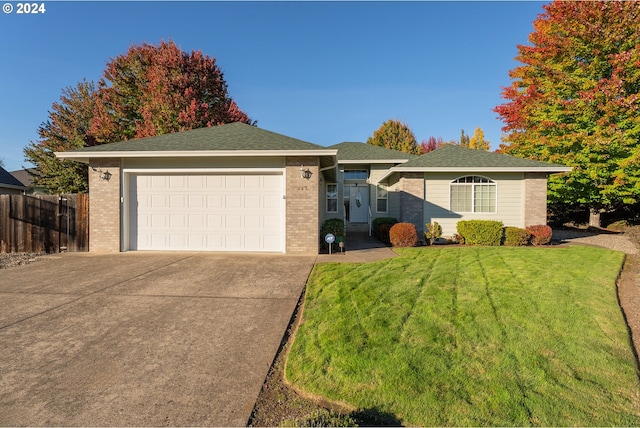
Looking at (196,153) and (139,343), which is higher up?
(196,153)

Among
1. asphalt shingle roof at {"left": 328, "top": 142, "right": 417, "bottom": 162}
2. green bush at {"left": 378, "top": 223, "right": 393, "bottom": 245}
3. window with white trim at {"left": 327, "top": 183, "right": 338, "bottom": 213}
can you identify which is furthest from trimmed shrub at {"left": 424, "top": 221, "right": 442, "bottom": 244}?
window with white trim at {"left": 327, "top": 183, "right": 338, "bottom": 213}

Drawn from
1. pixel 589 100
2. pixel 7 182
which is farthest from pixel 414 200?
pixel 7 182

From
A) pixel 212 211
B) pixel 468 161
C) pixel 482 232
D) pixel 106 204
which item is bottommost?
pixel 482 232

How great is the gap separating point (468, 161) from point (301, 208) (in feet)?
24.1

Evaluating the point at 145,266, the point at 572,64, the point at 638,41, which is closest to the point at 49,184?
the point at 145,266

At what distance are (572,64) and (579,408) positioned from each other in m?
19.3

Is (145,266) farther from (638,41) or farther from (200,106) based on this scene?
(638,41)

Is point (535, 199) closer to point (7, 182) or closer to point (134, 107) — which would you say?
point (134, 107)

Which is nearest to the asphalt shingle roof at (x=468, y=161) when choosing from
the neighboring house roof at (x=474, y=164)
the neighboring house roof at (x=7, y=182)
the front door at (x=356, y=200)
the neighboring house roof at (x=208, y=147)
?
the neighboring house roof at (x=474, y=164)

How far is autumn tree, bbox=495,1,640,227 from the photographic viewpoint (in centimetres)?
1368

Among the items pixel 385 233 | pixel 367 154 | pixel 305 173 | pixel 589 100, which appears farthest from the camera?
pixel 367 154

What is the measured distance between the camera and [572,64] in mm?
15352

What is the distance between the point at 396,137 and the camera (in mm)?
31141

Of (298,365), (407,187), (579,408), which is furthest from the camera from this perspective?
(407,187)
